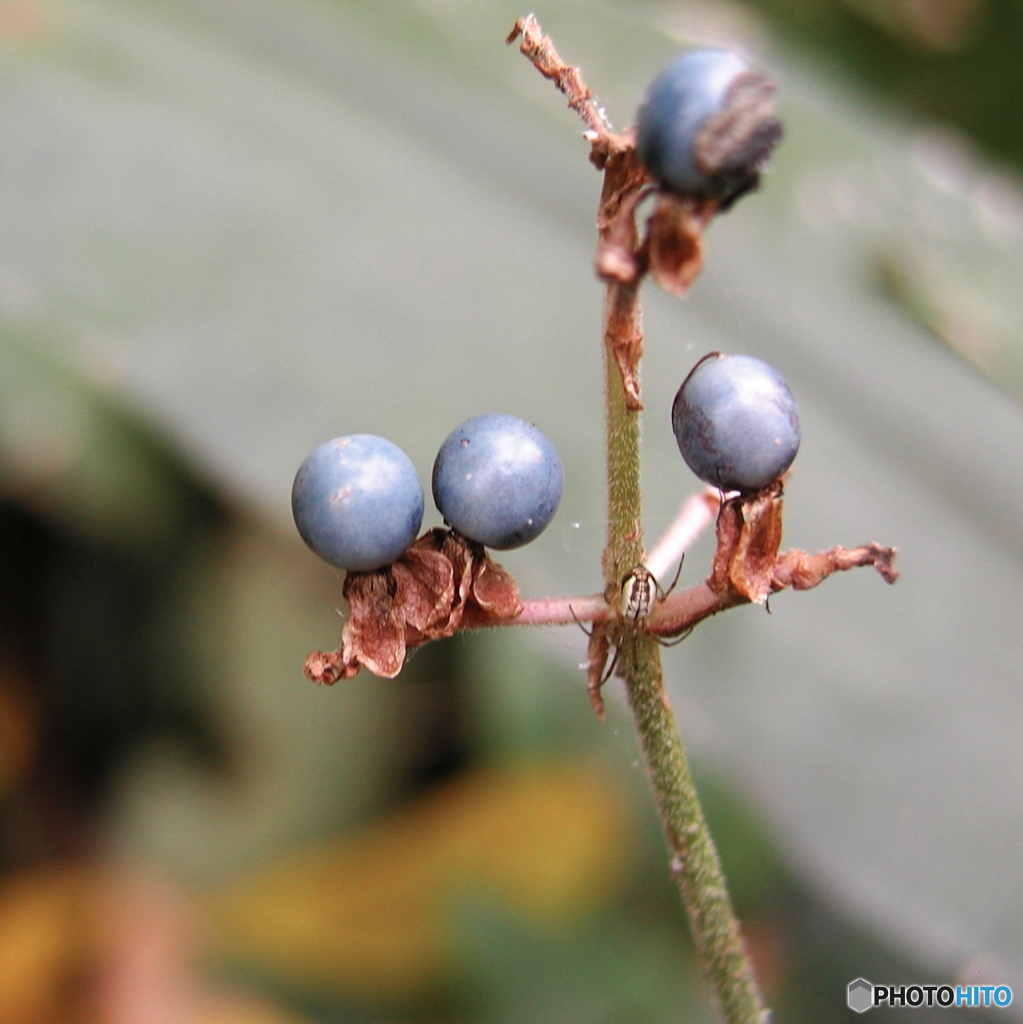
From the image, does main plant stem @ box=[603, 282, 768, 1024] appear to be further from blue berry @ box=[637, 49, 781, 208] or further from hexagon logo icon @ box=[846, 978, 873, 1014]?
hexagon logo icon @ box=[846, 978, 873, 1014]

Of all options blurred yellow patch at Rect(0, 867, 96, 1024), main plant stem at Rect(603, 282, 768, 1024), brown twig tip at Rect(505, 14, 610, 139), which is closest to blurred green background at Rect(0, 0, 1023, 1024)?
blurred yellow patch at Rect(0, 867, 96, 1024)

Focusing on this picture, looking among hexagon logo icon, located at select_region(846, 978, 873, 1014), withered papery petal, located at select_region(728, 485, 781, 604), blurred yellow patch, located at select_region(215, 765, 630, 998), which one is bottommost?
blurred yellow patch, located at select_region(215, 765, 630, 998)

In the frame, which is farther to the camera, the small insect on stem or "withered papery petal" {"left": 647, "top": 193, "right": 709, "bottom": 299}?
the small insect on stem

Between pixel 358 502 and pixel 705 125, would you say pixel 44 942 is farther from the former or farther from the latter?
pixel 705 125

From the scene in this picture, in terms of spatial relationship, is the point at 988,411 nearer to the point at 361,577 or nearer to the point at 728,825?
the point at 728,825

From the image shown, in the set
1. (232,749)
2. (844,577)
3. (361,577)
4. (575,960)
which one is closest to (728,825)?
(575,960)

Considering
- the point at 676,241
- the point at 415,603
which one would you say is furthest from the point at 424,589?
the point at 676,241

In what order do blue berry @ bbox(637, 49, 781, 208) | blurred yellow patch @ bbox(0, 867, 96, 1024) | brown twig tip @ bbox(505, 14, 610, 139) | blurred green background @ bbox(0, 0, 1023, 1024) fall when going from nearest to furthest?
blue berry @ bbox(637, 49, 781, 208) → brown twig tip @ bbox(505, 14, 610, 139) → blurred green background @ bbox(0, 0, 1023, 1024) → blurred yellow patch @ bbox(0, 867, 96, 1024)
